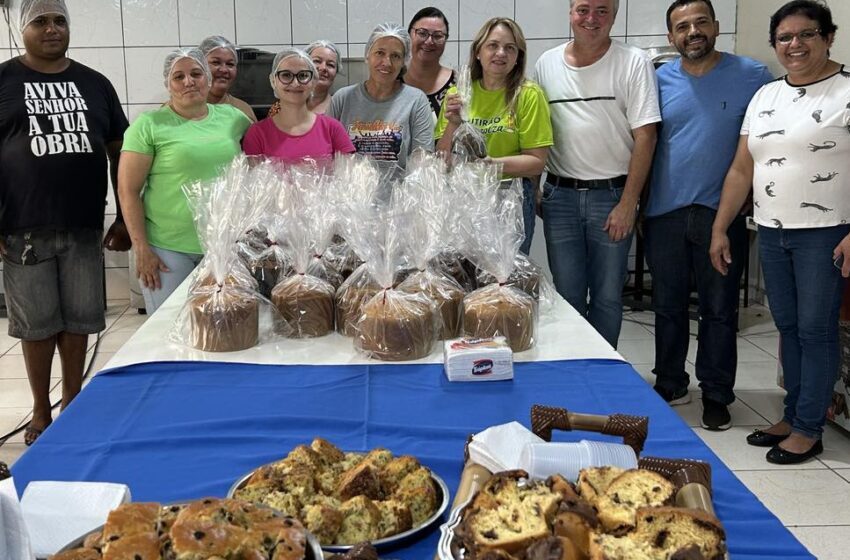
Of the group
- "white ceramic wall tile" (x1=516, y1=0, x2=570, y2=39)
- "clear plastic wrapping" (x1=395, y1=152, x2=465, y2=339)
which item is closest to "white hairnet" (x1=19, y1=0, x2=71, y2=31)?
"clear plastic wrapping" (x1=395, y1=152, x2=465, y2=339)

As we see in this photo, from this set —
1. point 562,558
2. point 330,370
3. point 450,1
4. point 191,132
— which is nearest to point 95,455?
point 330,370

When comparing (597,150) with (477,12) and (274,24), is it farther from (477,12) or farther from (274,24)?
(274,24)

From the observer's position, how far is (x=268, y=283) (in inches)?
83.0

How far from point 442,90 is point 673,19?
97cm

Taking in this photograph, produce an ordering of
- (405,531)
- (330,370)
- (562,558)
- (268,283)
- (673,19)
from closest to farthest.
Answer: (562,558)
(405,531)
(330,370)
(268,283)
(673,19)

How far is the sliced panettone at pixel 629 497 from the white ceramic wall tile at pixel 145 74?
190 inches

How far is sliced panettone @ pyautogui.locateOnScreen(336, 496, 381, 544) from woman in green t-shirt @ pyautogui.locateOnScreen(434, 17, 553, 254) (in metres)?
1.85

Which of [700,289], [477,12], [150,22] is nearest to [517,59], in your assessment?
[700,289]

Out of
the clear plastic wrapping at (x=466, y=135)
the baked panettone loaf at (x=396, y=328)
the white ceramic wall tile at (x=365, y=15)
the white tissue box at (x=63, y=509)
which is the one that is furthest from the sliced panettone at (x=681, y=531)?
the white ceramic wall tile at (x=365, y=15)

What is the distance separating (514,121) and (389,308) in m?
1.27

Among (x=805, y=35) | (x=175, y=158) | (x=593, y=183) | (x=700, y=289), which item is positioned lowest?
(x=700, y=289)

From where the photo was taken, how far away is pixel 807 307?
106 inches

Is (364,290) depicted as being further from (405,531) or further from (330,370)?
(405,531)

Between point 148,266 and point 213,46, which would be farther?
point 213,46
